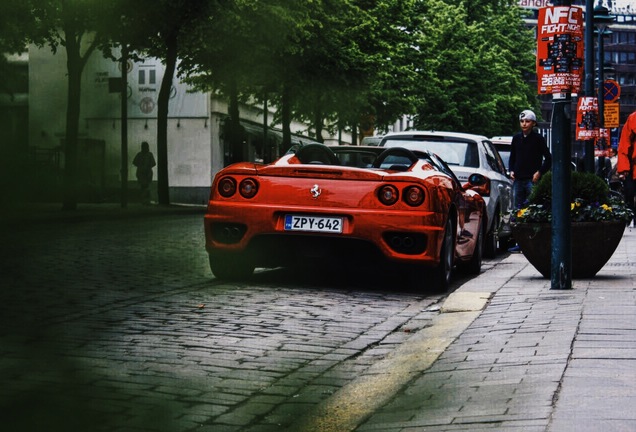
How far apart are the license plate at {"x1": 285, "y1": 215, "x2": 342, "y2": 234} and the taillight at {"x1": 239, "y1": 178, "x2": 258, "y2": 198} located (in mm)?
380

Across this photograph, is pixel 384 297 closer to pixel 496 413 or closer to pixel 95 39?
pixel 496 413

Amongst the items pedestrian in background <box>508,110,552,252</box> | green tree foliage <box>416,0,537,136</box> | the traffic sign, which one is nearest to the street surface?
pedestrian in background <box>508,110,552,252</box>

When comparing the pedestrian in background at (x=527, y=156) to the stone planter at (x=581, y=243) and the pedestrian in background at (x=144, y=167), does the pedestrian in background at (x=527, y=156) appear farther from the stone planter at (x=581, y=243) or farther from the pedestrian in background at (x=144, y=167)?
the pedestrian in background at (x=144, y=167)

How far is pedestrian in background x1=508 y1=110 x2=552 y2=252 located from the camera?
589 inches

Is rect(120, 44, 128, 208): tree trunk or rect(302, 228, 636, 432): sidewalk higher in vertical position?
rect(120, 44, 128, 208): tree trunk

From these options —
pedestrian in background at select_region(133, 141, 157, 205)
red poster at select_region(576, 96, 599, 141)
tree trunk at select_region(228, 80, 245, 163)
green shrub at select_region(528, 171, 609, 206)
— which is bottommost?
green shrub at select_region(528, 171, 609, 206)

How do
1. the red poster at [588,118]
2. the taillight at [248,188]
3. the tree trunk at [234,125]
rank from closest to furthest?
the tree trunk at [234,125]
the taillight at [248,188]
the red poster at [588,118]

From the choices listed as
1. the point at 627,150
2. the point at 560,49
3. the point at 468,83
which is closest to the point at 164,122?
the point at 560,49

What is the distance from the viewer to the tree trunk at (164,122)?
157cm

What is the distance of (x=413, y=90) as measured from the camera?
47.7 metres

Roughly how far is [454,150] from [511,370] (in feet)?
33.7

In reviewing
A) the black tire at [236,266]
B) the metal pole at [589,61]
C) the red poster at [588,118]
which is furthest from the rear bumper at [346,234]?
the metal pole at [589,61]

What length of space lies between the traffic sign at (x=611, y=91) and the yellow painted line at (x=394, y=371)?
2132 cm

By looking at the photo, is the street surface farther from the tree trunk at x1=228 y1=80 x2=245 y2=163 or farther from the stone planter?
the stone planter
